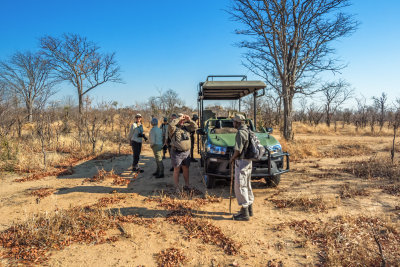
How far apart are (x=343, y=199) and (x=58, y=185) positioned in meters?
7.05

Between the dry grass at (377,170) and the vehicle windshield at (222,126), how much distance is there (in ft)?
11.3

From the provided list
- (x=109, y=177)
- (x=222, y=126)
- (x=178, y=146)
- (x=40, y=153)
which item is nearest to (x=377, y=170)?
(x=222, y=126)

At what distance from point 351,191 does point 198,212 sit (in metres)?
3.60

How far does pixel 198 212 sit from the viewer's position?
4531 millimetres

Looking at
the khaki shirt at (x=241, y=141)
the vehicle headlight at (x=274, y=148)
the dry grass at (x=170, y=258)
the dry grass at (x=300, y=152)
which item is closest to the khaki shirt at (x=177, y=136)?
the khaki shirt at (x=241, y=141)

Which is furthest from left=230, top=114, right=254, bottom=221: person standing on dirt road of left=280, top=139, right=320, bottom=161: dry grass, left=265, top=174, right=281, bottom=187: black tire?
left=280, top=139, right=320, bottom=161: dry grass

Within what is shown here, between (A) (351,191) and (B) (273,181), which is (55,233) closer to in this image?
(B) (273,181)

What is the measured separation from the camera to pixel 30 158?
8328 millimetres

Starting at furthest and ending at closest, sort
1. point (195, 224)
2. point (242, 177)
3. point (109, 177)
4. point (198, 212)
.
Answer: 1. point (109, 177)
2. point (198, 212)
3. point (242, 177)
4. point (195, 224)

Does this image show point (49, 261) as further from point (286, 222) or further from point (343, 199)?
point (343, 199)

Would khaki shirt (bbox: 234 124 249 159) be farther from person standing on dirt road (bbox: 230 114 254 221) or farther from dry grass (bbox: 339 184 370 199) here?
dry grass (bbox: 339 184 370 199)

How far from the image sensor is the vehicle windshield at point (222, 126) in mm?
6659

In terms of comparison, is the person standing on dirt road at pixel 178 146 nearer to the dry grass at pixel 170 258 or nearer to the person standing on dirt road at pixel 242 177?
the person standing on dirt road at pixel 242 177

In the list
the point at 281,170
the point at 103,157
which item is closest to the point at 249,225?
the point at 281,170
